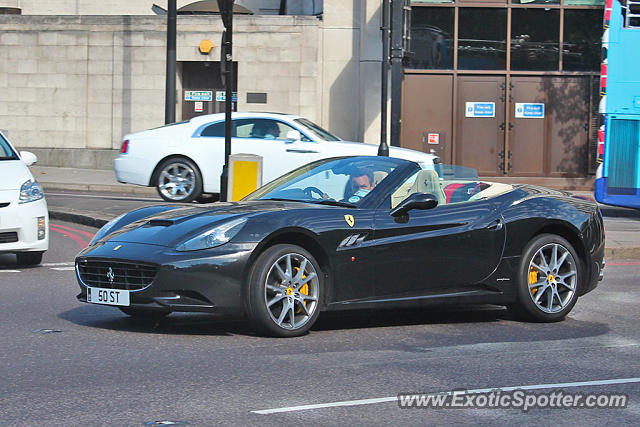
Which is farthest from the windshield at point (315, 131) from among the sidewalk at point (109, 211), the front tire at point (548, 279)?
the front tire at point (548, 279)

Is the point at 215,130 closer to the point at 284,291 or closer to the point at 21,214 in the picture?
the point at 21,214

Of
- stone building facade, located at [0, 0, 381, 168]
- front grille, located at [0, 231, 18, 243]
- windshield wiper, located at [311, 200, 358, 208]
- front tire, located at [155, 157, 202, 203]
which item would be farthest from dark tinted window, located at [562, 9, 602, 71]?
windshield wiper, located at [311, 200, 358, 208]

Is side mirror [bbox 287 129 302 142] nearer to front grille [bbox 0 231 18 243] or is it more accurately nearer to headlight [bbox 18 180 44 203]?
headlight [bbox 18 180 44 203]

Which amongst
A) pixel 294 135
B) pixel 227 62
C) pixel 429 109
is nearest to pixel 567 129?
pixel 429 109

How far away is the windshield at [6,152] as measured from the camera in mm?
11336

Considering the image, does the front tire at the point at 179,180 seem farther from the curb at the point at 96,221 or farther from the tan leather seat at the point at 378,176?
the tan leather seat at the point at 378,176

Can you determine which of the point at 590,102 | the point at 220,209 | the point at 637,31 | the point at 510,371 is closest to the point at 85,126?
the point at 590,102

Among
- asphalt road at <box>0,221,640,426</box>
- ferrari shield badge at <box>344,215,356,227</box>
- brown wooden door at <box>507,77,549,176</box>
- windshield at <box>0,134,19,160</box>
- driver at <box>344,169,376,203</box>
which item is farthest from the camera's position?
brown wooden door at <box>507,77,549,176</box>

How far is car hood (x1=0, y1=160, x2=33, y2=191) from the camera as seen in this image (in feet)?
34.7

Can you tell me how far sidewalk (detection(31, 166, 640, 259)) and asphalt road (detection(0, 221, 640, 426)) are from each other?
4.75 meters

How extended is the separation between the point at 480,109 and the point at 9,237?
18.5 metres

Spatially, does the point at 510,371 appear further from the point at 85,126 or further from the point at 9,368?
the point at 85,126

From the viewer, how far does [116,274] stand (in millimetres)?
7082

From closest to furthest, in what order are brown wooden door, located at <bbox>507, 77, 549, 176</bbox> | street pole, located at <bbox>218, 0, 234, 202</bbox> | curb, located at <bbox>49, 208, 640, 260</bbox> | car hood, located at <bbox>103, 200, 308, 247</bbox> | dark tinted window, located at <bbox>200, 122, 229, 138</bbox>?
car hood, located at <bbox>103, 200, 308, 247</bbox>
curb, located at <bbox>49, 208, 640, 260</bbox>
street pole, located at <bbox>218, 0, 234, 202</bbox>
dark tinted window, located at <bbox>200, 122, 229, 138</bbox>
brown wooden door, located at <bbox>507, 77, 549, 176</bbox>
